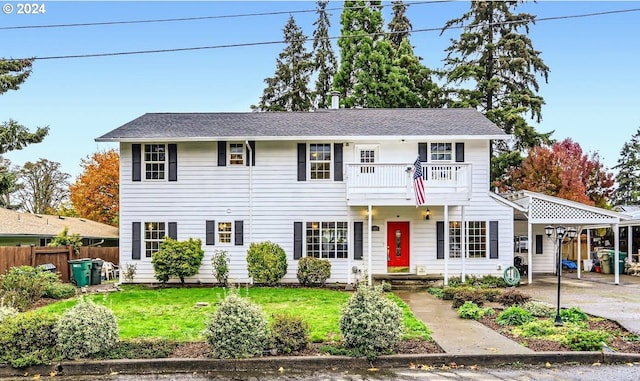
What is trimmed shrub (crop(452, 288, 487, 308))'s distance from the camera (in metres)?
13.3

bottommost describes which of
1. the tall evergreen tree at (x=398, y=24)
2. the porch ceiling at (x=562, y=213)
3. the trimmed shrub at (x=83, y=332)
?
the trimmed shrub at (x=83, y=332)

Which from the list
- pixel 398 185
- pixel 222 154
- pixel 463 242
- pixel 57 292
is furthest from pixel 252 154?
pixel 463 242

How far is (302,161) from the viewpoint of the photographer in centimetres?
1869

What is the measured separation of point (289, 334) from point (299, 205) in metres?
10.1

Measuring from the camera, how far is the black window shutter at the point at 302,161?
18688mm

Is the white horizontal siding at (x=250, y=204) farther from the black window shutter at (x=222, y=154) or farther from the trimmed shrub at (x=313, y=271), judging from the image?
the trimmed shrub at (x=313, y=271)

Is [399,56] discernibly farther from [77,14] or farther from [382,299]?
[382,299]

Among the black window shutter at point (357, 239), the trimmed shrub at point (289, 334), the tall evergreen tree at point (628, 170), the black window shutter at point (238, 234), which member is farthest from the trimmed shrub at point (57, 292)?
the tall evergreen tree at point (628, 170)

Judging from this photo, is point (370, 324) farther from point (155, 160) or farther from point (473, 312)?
point (155, 160)

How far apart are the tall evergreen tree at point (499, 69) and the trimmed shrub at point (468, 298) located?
16.5m

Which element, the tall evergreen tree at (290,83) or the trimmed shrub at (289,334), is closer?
the trimmed shrub at (289,334)

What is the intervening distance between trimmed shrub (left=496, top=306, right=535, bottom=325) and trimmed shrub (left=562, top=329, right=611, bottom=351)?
1787 mm

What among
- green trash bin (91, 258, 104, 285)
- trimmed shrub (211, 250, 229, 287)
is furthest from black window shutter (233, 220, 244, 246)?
green trash bin (91, 258, 104, 285)

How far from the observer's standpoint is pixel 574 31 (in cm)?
2209
